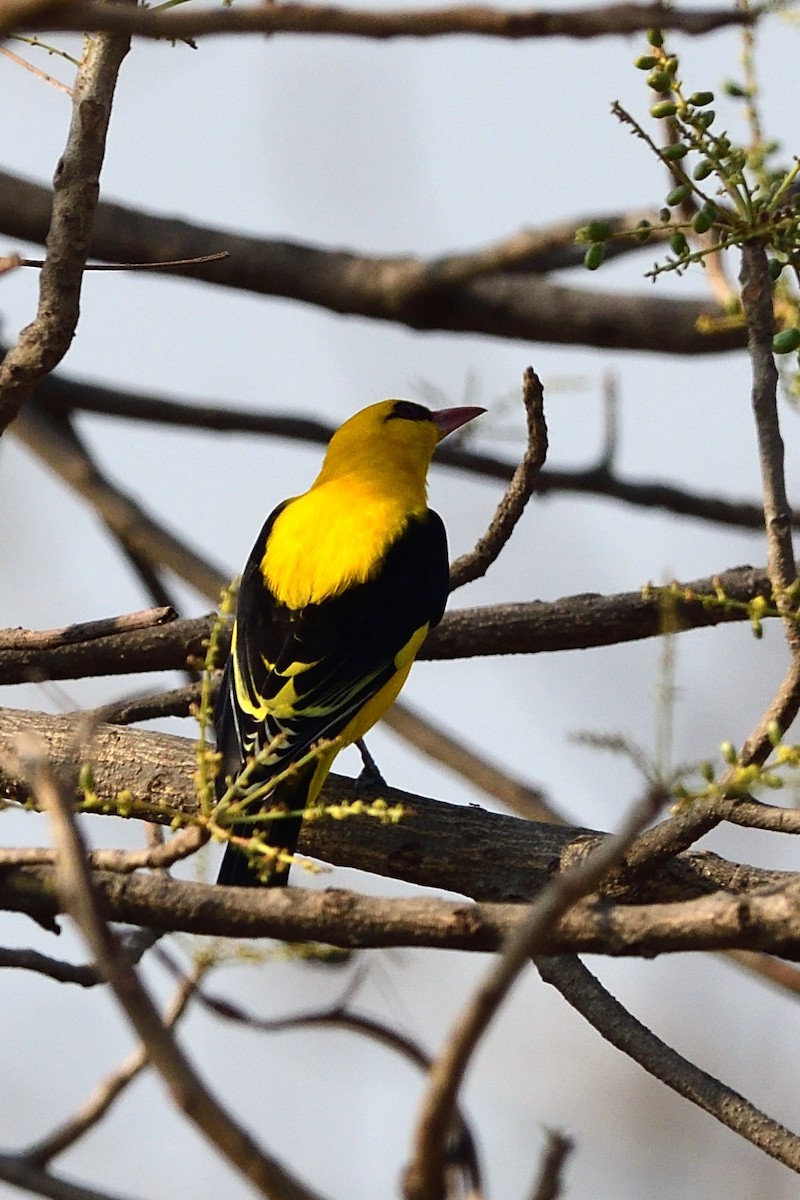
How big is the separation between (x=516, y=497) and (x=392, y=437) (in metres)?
2.06

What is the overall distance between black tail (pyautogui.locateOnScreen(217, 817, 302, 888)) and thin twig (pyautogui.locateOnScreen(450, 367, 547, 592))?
86cm

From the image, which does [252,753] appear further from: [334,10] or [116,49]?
[334,10]

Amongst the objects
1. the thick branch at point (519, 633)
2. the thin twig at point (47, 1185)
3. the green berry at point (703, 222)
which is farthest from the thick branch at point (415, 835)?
the thin twig at point (47, 1185)

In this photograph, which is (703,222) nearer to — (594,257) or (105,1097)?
(594,257)

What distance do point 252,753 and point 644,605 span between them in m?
1.04

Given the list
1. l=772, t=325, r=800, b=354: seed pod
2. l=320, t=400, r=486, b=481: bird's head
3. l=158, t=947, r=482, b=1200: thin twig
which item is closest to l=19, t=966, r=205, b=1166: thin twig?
l=158, t=947, r=482, b=1200: thin twig

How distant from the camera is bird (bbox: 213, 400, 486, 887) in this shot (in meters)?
4.17

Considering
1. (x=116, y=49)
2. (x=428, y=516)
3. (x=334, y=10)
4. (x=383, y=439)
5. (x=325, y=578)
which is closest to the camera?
(x=334, y=10)

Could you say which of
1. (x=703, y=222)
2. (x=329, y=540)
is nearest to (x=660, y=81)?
(x=703, y=222)

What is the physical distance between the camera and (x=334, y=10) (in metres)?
1.24

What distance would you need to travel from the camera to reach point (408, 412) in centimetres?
609

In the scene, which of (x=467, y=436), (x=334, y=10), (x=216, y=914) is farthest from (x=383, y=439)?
(x=334, y=10)

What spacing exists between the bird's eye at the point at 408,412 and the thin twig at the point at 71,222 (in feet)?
9.27

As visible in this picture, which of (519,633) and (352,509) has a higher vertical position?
(352,509)
